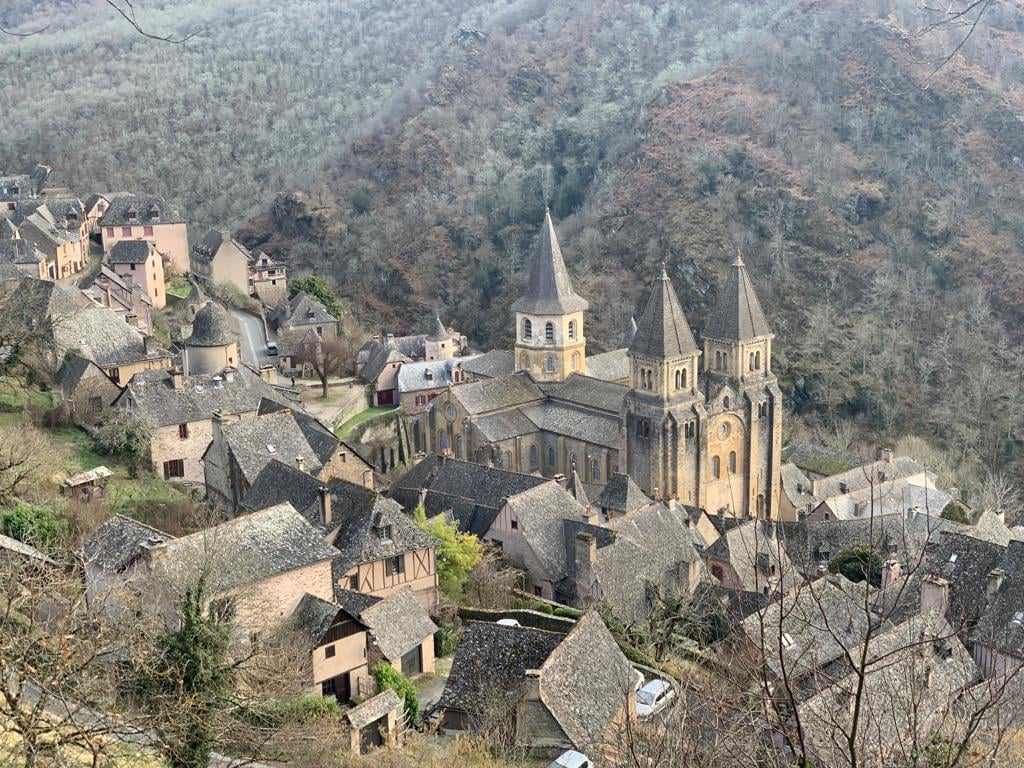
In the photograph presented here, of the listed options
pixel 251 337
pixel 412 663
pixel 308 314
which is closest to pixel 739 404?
pixel 412 663

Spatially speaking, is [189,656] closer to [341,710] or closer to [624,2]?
[341,710]

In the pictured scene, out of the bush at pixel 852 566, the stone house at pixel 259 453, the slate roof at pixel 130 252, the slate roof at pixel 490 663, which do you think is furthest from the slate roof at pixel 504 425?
the slate roof at pixel 130 252

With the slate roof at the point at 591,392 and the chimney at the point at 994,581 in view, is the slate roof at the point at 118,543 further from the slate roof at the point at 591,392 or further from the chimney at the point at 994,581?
the slate roof at the point at 591,392

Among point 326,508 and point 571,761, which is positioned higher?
point 326,508

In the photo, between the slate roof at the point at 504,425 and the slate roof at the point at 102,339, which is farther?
the slate roof at the point at 504,425

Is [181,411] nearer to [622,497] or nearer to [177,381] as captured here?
[177,381]

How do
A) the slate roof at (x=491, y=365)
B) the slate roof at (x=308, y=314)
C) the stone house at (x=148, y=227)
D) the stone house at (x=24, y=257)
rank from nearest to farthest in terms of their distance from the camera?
1. the stone house at (x=24, y=257)
2. the slate roof at (x=491, y=365)
3. the stone house at (x=148, y=227)
4. the slate roof at (x=308, y=314)
